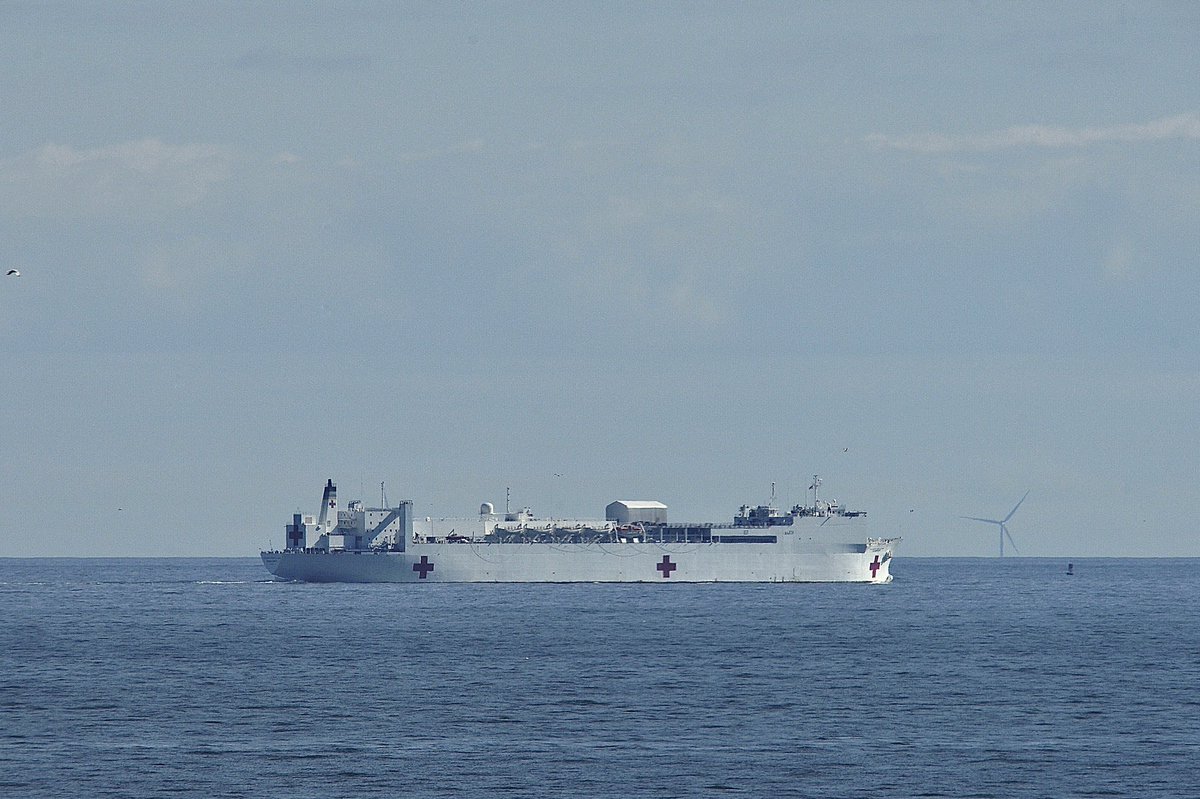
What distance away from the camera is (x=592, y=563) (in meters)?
104

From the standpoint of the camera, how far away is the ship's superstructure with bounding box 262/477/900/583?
103 metres

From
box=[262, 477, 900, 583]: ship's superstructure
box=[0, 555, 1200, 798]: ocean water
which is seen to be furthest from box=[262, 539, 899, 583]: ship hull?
box=[0, 555, 1200, 798]: ocean water

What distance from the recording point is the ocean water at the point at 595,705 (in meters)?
32.8

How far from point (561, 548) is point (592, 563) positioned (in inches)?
83.8

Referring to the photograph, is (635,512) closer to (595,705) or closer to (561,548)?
(561,548)

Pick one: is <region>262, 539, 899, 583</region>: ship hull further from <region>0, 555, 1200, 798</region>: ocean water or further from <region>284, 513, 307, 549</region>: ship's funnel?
<region>0, 555, 1200, 798</region>: ocean water

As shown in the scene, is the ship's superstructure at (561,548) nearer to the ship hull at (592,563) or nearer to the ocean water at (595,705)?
the ship hull at (592,563)

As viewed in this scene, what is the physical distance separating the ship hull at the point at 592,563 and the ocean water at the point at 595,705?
66.4 ft

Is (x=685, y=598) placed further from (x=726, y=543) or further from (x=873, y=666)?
(x=873, y=666)

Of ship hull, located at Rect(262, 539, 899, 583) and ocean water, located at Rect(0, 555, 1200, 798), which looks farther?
ship hull, located at Rect(262, 539, 899, 583)

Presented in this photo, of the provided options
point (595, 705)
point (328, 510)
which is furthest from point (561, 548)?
point (595, 705)

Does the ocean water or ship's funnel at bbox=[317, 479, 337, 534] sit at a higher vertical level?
ship's funnel at bbox=[317, 479, 337, 534]

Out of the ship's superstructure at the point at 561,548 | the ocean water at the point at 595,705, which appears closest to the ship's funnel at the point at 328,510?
the ship's superstructure at the point at 561,548

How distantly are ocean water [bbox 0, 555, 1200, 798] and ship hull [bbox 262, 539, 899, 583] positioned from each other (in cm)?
2023
